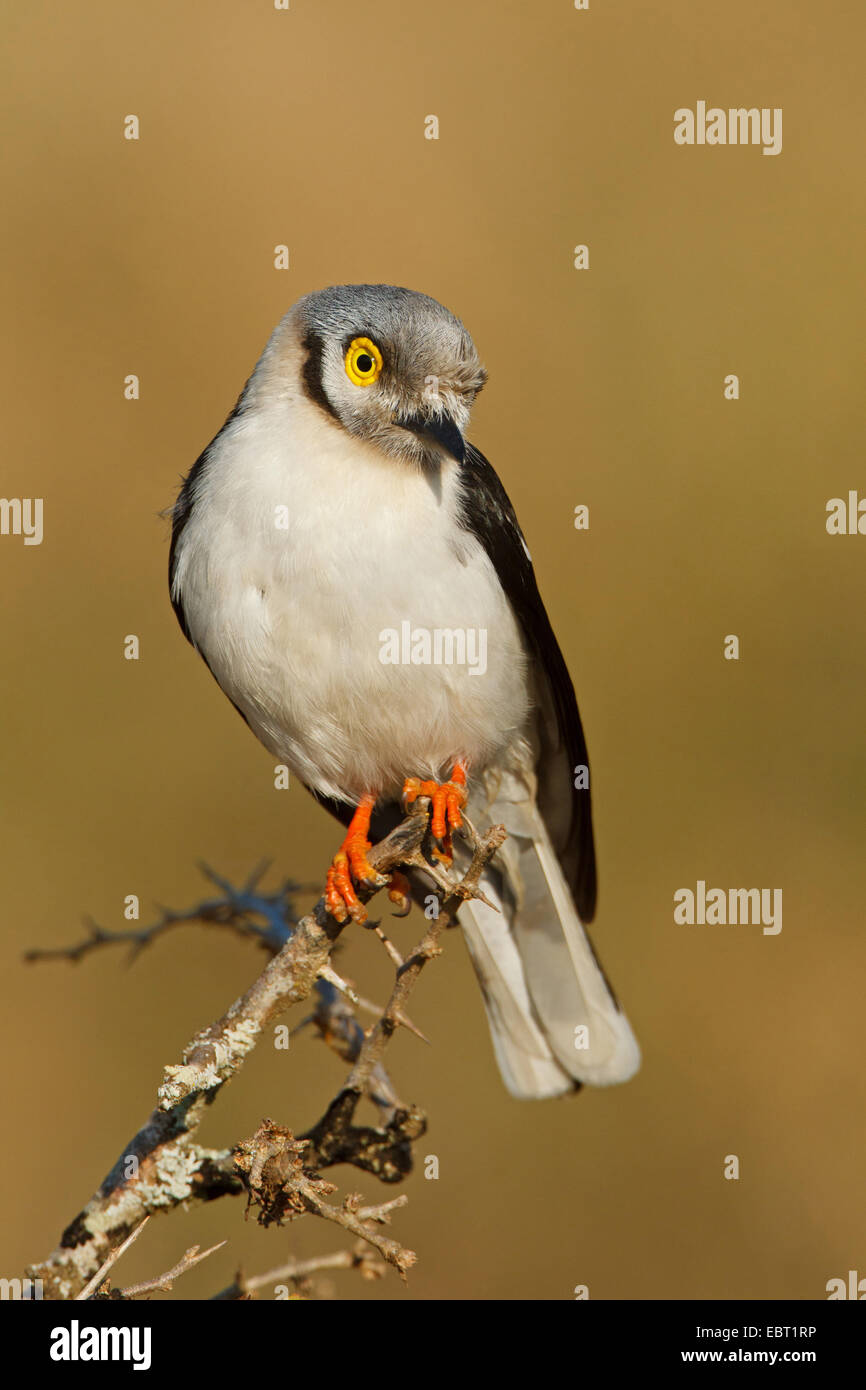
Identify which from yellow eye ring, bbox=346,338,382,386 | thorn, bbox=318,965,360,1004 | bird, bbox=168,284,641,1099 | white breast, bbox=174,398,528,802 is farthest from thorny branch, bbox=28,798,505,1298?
yellow eye ring, bbox=346,338,382,386

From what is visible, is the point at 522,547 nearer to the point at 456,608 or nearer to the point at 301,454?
the point at 456,608

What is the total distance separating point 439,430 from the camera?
377cm

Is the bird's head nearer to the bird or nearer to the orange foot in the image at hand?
the bird

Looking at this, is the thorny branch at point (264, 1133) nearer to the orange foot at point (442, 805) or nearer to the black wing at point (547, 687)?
the orange foot at point (442, 805)

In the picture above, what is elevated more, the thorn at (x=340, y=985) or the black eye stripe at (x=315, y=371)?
the black eye stripe at (x=315, y=371)

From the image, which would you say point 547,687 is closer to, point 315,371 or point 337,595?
point 337,595

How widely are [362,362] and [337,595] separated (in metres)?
0.79

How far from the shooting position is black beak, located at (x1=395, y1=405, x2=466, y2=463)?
372cm

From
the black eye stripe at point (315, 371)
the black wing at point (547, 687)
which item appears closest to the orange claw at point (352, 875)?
the black wing at point (547, 687)

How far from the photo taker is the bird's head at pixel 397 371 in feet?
12.4

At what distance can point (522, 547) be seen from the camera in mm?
4328

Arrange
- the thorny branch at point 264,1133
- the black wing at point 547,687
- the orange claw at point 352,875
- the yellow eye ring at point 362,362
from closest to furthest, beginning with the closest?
the thorny branch at point 264,1133
the orange claw at point 352,875
the yellow eye ring at point 362,362
the black wing at point 547,687

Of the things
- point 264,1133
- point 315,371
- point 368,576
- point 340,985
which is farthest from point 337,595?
point 264,1133

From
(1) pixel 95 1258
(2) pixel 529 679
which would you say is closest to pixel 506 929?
(2) pixel 529 679
